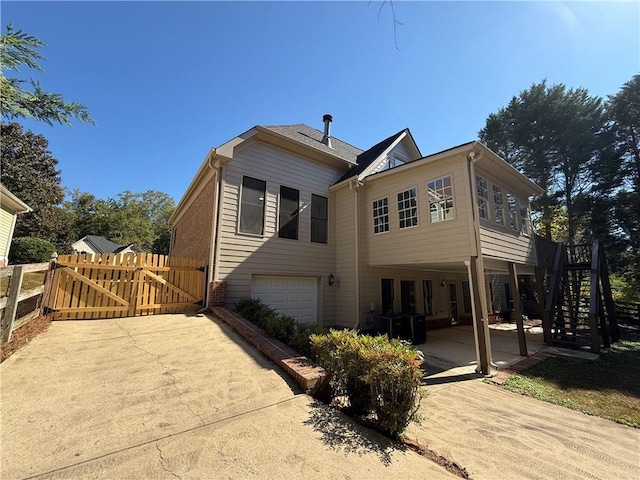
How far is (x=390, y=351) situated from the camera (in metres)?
3.18

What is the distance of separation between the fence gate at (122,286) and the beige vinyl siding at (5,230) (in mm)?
11381

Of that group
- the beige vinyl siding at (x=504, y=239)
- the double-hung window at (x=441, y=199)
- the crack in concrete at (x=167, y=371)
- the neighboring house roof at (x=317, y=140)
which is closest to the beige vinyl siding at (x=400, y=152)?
the neighboring house roof at (x=317, y=140)

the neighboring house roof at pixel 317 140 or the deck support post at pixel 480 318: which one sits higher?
the neighboring house roof at pixel 317 140

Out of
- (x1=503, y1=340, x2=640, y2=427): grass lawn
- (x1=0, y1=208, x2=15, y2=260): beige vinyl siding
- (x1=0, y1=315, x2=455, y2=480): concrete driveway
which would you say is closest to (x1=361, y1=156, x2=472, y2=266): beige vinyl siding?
(x1=503, y1=340, x2=640, y2=427): grass lawn

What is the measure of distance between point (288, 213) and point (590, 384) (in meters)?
8.99

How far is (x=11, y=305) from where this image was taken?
4289mm

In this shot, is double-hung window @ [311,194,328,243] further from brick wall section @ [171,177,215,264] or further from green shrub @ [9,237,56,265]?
green shrub @ [9,237,56,265]

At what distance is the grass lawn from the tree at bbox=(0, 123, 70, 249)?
36567 mm

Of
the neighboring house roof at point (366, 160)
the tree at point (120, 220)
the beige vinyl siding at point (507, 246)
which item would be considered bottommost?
the beige vinyl siding at point (507, 246)

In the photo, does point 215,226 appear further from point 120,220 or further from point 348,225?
point 120,220

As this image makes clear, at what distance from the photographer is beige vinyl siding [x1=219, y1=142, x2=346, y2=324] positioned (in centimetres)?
839

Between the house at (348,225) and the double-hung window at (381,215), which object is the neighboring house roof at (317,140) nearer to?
the house at (348,225)

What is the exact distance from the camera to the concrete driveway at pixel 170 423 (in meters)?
2.26

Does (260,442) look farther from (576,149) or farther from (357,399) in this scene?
(576,149)
